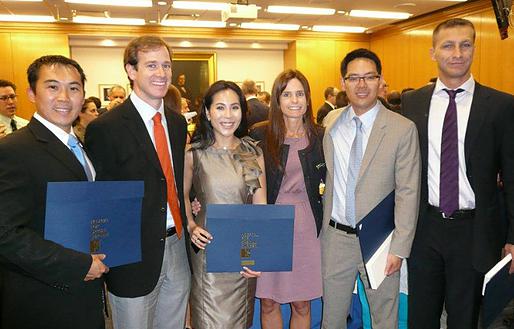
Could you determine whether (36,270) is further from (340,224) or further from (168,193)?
(340,224)

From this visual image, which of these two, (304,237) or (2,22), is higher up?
(2,22)

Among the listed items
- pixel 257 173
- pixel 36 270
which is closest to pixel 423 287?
pixel 257 173

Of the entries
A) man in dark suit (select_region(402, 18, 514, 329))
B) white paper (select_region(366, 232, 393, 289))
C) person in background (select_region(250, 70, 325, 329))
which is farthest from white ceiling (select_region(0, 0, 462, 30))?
white paper (select_region(366, 232, 393, 289))

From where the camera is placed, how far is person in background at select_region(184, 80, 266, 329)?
2.35 metres

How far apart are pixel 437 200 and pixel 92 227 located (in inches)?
71.2

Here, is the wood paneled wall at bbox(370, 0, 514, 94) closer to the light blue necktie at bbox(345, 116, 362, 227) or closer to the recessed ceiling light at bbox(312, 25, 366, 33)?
the recessed ceiling light at bbox(312, 25, 366, 33)

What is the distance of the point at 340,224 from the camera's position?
8.09 ft

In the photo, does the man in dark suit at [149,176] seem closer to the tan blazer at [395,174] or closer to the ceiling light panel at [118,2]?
the tan blazer at [395,174]

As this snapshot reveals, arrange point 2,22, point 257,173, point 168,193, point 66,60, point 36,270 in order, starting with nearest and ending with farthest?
point 36,270
point 66,60
point 168,193
point 257,173
point 2,22

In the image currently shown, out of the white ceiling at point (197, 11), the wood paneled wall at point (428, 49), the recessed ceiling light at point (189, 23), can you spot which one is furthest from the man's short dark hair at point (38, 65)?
the wood paneled wall at point (428, 49)

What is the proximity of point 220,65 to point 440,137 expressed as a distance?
11.3m

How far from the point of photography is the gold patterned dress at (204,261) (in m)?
2.35

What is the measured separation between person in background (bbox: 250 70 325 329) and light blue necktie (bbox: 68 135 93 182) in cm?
106

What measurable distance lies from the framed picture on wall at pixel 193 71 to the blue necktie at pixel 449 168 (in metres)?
10.8
